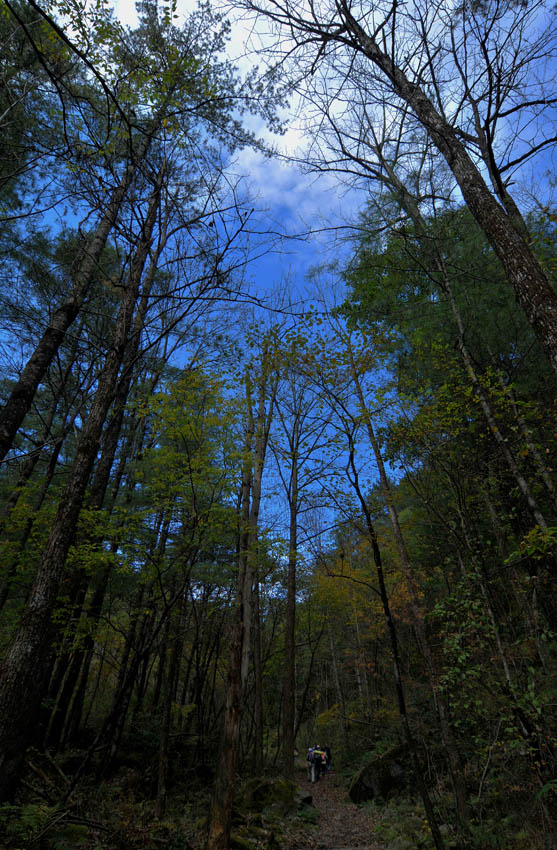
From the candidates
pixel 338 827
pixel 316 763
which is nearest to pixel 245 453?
pixel 338 827

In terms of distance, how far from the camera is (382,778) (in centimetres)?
1045

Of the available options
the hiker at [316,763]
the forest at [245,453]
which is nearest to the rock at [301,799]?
the forest at [245,453]

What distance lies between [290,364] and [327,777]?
16.0m

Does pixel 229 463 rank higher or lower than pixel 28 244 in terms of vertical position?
lower

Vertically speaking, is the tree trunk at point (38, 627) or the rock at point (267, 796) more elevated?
the tree trunk at point (38, 627)

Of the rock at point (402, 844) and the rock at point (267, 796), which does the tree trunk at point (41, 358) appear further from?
the rock at point (402, 844)

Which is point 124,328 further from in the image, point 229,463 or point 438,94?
point 438,94

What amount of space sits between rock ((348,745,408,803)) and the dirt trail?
38 cm

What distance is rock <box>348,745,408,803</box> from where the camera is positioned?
1021 centimetres

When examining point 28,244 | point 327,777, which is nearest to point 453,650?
point 28,244

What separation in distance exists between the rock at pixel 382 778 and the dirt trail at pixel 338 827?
0.38 metres

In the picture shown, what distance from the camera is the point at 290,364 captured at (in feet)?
28.1

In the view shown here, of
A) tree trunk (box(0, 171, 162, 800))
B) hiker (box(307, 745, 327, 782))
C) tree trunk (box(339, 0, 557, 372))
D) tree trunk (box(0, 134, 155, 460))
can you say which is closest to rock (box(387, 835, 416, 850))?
tree trunk (box(0, 171, 162, 800))

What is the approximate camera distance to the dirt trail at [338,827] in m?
6.91
